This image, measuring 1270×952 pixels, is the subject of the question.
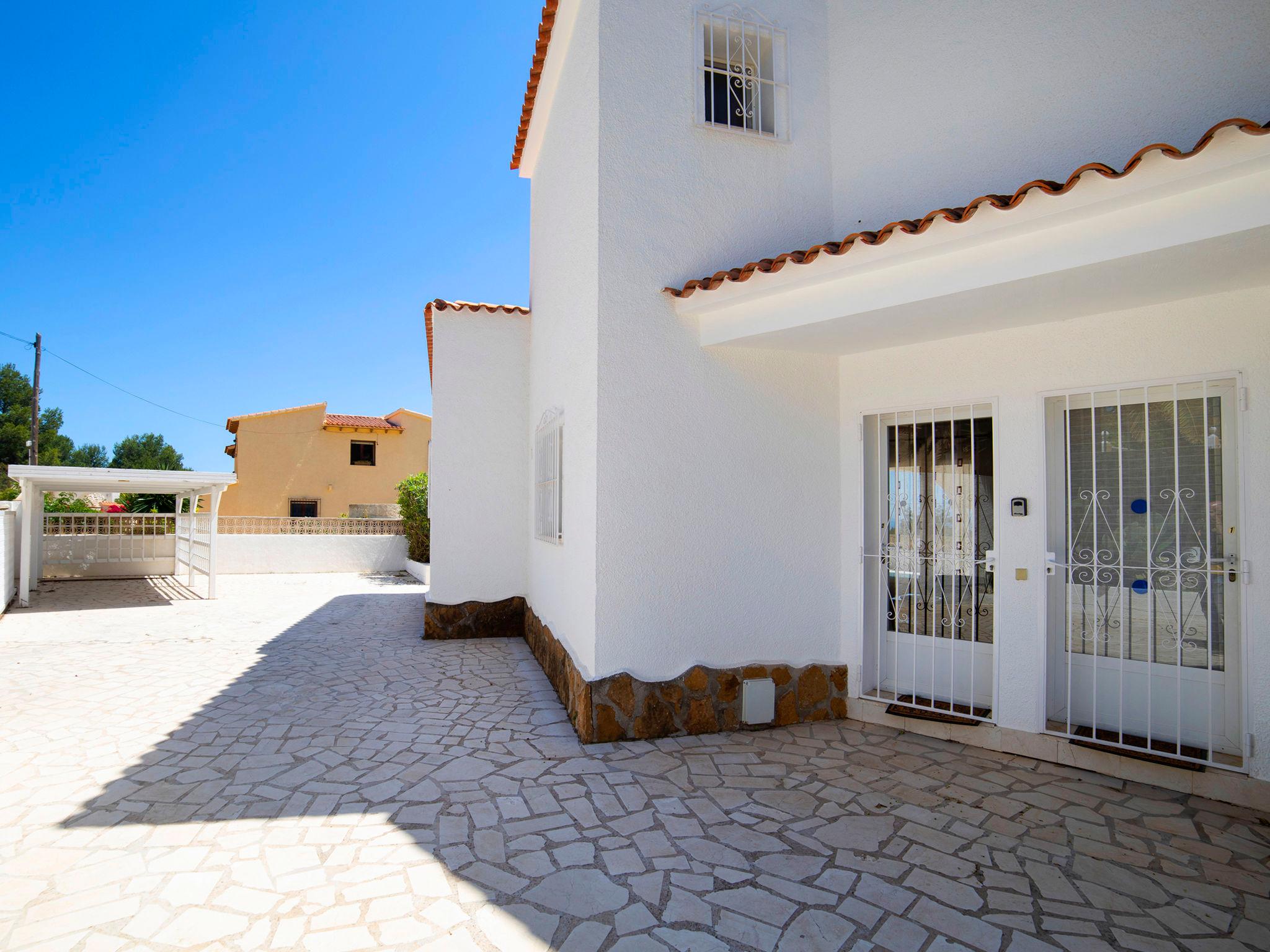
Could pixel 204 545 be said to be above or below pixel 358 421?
below

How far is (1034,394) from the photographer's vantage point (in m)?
5.28

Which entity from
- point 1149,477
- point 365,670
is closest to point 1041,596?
point 1149,477

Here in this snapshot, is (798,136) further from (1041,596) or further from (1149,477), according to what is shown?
(1041,596)

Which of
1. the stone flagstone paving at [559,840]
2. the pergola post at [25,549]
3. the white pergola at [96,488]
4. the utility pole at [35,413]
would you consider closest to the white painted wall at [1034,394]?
the stone flagstone paving at [559,840]

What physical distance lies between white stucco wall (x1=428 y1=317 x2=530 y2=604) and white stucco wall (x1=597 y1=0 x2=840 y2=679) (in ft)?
16.4

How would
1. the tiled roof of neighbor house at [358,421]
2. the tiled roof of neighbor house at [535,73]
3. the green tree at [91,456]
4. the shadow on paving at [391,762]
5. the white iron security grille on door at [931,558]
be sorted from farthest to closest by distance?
the green tree at [91,456]
the tiled roof of neighbor house at [358,421]
the tiled roof of neighbor house at [535,73]
the white iron security grille on door at [931,558]
the shadow on paving at [391,762]

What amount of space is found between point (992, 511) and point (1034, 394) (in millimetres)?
1095

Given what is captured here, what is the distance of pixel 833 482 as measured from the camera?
6348mm

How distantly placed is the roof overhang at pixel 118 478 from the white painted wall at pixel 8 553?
79cm

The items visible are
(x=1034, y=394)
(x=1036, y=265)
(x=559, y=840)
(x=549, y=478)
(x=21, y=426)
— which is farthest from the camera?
(x=21, y=426)

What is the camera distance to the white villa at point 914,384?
14.8 feet

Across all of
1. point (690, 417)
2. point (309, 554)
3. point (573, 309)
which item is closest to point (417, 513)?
point (309, 554)

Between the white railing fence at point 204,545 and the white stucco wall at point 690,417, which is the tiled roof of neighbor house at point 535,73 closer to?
the white stucco wall at point 690,417

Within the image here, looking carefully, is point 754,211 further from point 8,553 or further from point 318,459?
point 318,459
